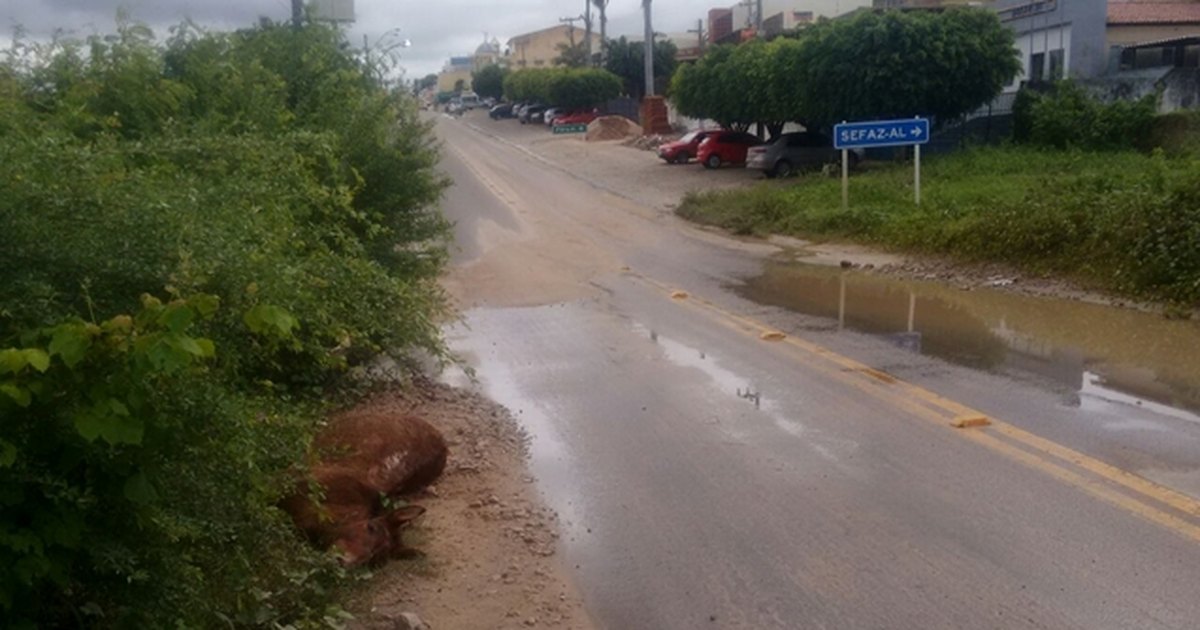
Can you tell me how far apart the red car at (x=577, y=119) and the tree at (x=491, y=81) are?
40972mm

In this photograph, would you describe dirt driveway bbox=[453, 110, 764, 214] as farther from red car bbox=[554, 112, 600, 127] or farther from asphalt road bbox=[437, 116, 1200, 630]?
asphalt road bbox=[437, 116, 1200, 630]

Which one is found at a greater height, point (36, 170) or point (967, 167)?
point (36, 170)

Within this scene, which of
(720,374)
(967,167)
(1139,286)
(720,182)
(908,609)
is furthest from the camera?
(720,182)

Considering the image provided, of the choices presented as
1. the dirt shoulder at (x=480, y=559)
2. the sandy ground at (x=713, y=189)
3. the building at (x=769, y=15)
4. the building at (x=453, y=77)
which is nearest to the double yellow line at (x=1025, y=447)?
the dirt shoulder at (x=480, y=559)

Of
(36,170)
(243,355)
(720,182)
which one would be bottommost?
(720,182)

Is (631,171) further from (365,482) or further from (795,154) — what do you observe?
(365,482)

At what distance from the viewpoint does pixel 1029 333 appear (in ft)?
46.5

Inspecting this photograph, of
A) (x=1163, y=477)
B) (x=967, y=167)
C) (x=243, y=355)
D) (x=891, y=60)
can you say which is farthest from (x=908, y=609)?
(x=891, y=60)

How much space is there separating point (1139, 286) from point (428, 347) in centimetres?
986

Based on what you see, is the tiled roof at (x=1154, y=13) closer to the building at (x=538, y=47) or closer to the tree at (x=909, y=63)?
the tree at (x=909, y=63)

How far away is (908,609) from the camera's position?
20.4 feet

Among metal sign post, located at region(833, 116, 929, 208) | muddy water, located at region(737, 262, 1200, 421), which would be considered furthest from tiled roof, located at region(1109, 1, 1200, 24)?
muddy water, located at region(737, 262, 1200, 421)

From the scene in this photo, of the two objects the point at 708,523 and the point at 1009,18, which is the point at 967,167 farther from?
the point at 708,523

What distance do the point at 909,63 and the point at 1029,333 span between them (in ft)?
76.4
